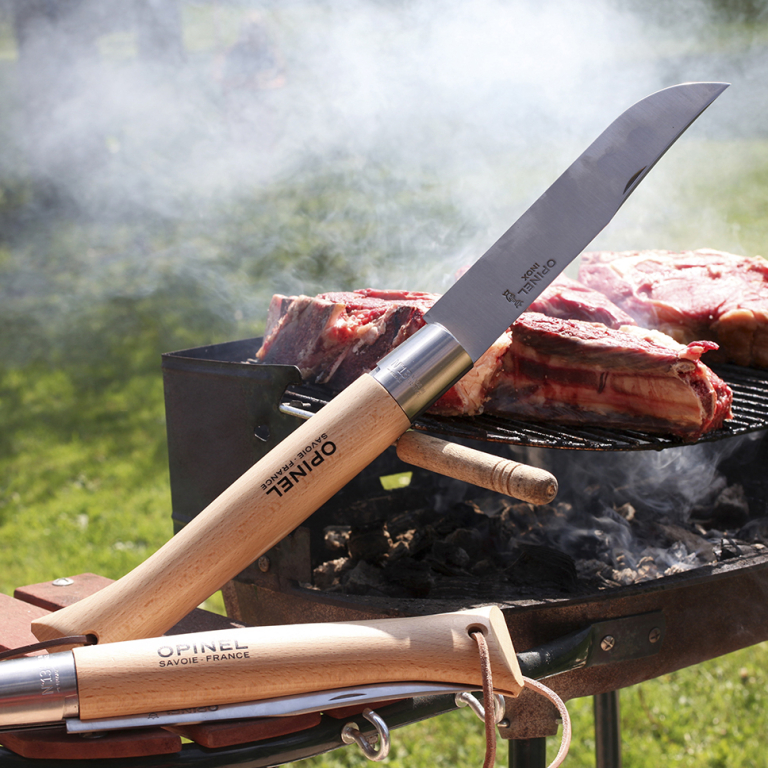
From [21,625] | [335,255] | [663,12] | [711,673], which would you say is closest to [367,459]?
[21,625]

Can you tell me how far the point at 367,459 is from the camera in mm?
1484

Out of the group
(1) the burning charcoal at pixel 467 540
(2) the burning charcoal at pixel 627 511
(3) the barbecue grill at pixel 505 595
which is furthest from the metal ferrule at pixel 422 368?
(2) the burning charcoal at pixel 627 511

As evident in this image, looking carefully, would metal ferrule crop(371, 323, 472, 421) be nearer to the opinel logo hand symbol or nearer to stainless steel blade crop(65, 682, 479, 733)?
the opinel logo hand symbol

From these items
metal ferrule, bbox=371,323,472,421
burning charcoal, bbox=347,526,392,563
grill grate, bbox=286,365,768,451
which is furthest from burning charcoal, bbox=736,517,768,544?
metal ferrule, bbox=371,323,472,421

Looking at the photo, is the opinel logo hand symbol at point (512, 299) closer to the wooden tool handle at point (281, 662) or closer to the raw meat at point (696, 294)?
the wooden tool handle at point (281, 662)

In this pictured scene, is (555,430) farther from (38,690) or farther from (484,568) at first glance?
(38,690)

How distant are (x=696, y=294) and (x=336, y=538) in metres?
1.57

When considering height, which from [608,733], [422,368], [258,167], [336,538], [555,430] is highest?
[258,167]

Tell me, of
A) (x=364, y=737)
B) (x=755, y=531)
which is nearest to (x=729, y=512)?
(x=755, y=531)

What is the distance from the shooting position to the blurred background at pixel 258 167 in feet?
16.2

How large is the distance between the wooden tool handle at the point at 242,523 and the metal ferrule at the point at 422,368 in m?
0.02

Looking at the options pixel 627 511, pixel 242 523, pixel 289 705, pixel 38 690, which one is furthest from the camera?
pixel 627 511

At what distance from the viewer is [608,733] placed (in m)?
2.71

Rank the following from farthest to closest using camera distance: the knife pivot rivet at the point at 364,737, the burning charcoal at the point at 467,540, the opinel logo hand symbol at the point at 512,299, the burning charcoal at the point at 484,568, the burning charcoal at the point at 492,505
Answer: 1. the burning charcoal at the point at 492,505
2. the burning charcoal at the point at 467,540
3. the burning charcoal at the point at 484,568
4. the opinel logo hand symbol at the point at 512,299
5. the knife pivot rivet at the point at 364,737
